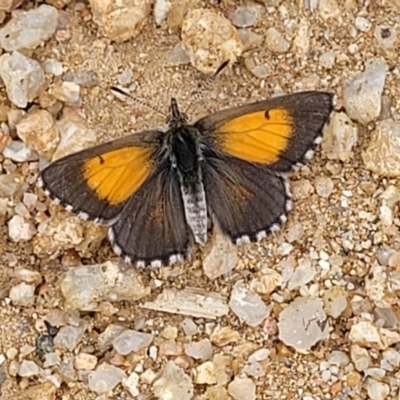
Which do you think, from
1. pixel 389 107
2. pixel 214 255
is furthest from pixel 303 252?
pixel 389 107

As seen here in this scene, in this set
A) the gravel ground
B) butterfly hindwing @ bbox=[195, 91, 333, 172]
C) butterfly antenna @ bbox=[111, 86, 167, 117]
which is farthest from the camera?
butterfly antenna @ bbox=[111, 86, 167, 117]

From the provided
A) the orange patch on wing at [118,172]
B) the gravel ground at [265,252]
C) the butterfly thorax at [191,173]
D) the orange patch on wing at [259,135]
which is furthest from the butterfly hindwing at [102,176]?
the orange patch on wing at [259,135]

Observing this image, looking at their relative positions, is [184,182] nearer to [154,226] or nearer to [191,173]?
[191,173]

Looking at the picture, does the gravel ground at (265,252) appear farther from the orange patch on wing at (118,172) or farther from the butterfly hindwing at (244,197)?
the orange patch on wing at (118,172)

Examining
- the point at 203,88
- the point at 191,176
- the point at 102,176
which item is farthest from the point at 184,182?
the point at 203,88

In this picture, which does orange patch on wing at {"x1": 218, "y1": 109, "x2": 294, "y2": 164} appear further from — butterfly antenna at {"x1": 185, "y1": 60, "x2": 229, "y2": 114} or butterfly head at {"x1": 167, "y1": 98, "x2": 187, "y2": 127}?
butterfly antenna at {"x1": 185, "y1": 60, "x2": 229, "y2": 114}

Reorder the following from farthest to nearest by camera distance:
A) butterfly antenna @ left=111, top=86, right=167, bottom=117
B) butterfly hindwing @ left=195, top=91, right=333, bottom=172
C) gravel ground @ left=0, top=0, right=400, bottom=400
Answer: butterfly antenna @ left=111, top=86, right=167, bottom=117
gravel ground @ left=0, top=0, right=400, bottom=400
butterfly hindwing @ left=195, top=91, right=333, bottom=172

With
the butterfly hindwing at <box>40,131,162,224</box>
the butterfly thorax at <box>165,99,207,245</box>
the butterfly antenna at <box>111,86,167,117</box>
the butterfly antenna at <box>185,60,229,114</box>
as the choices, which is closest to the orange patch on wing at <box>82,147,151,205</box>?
the butterfly hindwing at <box>40,131,162,224</box>
